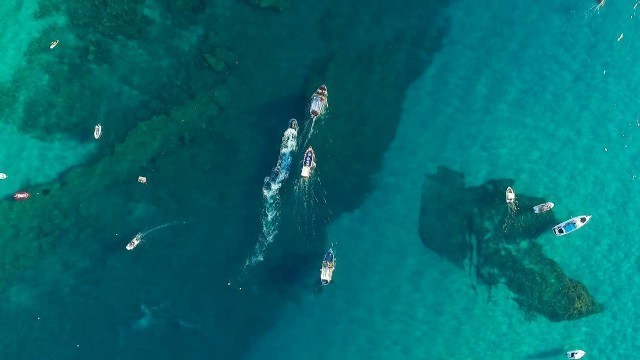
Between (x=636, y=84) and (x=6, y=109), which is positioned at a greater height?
(x=636, y=84)

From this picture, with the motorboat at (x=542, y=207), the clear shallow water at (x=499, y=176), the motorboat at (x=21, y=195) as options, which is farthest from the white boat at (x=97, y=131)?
the motorboat at (x=542, y=207)

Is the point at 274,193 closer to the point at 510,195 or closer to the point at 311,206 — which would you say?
the point at 311,206

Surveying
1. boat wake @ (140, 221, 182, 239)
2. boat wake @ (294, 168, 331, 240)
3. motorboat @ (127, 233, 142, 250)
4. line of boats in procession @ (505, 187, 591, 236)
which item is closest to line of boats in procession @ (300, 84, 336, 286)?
boat wake @ (294, 168, 331, 240)

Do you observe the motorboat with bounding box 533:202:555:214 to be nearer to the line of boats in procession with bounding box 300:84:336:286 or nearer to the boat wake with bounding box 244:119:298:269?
the line of boats in procession with bounding box 300:84:336:286

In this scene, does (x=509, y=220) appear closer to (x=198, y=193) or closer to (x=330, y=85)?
(x=330, y=85)

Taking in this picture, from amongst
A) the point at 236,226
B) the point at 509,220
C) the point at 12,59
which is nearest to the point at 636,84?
the point at 509,220

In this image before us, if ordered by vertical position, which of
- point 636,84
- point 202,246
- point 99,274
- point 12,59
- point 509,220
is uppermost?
→ point 636,84
